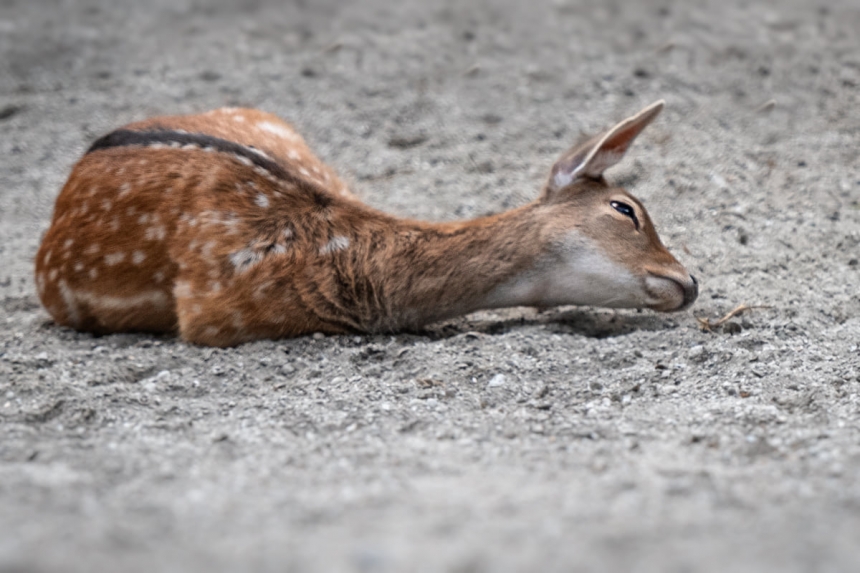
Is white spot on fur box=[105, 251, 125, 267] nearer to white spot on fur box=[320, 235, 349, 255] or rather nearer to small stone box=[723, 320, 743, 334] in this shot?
white spot on fur box=[320, 235, 349, 255]

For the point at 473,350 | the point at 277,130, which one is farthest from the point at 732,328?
the point at 277,130

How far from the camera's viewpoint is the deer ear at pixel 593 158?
416 centimetres

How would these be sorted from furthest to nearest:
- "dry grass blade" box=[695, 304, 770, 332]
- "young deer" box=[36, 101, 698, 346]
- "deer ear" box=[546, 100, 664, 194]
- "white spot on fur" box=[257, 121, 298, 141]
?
1. "white spot on fur" box=[257, 121, 298, 141]
2. "deer ear" box=[546, 100, 664, 194]
3. "dry grass blade" box=[695, 304, 770, 332]
4. "young deer" box=[36, 101, 698, 346]

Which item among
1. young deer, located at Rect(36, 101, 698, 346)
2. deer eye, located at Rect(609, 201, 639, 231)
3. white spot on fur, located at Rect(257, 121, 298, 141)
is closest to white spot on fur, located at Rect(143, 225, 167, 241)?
young deer, located at Rect(36, 101, 698, 346)

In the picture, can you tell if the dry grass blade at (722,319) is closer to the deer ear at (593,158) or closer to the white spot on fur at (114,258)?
the deer ear at (593,158)

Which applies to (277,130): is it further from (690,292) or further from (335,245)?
(690,292)

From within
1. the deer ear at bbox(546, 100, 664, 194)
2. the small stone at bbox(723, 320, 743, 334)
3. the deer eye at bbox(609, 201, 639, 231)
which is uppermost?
the deer ear at bbox(546, 100, 664, 194)

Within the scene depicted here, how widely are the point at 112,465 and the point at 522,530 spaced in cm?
125

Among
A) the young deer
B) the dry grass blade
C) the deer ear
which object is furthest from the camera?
the deer ear

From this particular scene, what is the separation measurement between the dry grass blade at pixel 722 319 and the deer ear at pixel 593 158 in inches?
32.7

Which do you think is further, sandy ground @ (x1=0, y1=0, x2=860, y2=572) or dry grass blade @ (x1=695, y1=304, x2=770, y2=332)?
dry grass blade @ (x1=695, y1=304, x2=770, y2=332)

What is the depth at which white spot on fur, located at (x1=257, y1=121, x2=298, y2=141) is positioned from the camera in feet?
16.8

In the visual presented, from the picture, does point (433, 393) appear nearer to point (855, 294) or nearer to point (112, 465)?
point (112, 465)

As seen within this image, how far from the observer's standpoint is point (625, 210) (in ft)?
13.6
